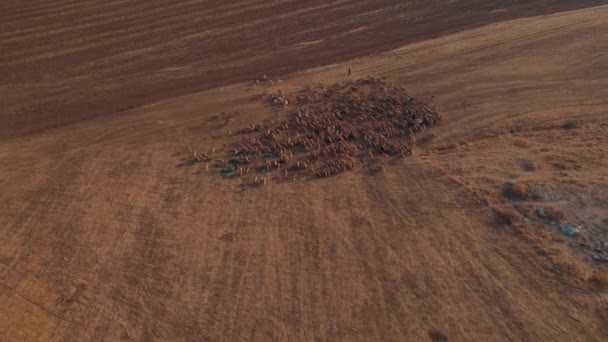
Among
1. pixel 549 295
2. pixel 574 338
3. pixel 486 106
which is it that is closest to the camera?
pixel 574 338

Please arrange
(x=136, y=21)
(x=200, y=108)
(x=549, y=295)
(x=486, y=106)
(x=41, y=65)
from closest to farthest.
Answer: (x=549, y=295)
(x=486, y=106)
(x=200, y=108)
(x=41, y=65)
(x=136, y=21)

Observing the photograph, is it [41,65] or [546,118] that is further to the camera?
[41,65]

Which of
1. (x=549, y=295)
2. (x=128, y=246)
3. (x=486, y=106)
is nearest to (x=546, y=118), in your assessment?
(x=486, y=106)

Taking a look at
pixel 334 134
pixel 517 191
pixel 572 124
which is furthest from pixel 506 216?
pixel 334 134

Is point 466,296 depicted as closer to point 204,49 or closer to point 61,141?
point 61,141

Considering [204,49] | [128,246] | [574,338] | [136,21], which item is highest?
[136,21]

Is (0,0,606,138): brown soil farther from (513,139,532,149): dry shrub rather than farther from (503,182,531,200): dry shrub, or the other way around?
(503,182,531,200): dry shrub
